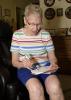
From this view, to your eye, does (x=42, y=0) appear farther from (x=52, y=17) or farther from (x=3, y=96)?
(x=3, y=96)

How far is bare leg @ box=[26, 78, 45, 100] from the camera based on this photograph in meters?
1.76

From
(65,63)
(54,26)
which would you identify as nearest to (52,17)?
(54,26)

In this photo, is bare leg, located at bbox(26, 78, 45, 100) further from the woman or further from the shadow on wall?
the shadow on wall

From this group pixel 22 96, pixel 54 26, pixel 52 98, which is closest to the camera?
pixel 52 98

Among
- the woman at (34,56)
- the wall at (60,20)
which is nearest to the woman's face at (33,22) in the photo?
the woman at (34,56)

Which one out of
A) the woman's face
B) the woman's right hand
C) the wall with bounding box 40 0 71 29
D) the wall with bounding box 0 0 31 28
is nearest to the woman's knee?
the woman's right hand

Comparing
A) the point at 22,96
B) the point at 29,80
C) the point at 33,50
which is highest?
the point at 33,50

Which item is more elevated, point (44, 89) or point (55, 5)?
point (55, 5)

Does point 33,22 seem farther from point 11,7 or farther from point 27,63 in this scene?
point 11,7

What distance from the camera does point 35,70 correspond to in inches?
74.7

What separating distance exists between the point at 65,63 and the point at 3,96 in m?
2.28

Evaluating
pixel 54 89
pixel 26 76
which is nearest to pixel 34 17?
pixel 26 76

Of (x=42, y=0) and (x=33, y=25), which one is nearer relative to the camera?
(x=33, y=25)

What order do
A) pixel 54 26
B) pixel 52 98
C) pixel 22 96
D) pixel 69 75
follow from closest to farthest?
pixel 52 98 → pixel 22 96 → pixel 69 75 → pixel 54 26
